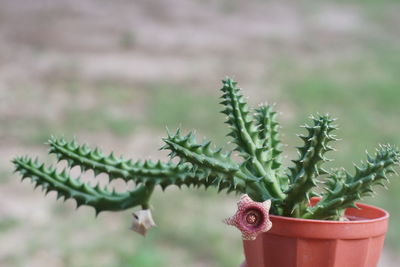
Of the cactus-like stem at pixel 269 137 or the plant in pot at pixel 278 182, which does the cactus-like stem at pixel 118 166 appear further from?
the cactus-like stem at pixel 269 137

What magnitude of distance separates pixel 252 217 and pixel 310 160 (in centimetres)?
10

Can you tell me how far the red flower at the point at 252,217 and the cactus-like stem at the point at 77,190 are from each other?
0.62ft

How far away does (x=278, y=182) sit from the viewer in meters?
0.85

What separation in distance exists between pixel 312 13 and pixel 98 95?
104 inches

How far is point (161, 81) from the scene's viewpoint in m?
5.63

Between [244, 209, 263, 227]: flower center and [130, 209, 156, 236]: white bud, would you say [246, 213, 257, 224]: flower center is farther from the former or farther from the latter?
[130, 209, 156, 236]: white bud

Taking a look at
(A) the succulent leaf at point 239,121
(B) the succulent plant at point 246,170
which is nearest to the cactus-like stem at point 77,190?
(B) the succulent plant at point 246,170

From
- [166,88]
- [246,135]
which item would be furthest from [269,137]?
[166,88]

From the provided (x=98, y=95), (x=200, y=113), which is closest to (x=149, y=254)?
(x=200, y=113)

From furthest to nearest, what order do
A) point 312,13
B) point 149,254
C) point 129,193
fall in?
point 312,13 < point 149,254 < point 129,193

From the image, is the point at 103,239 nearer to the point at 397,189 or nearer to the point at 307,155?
the point at 397,189

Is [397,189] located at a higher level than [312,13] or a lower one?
lower

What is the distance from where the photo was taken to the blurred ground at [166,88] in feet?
12.6

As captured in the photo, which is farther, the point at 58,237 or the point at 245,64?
the point at 245,64
